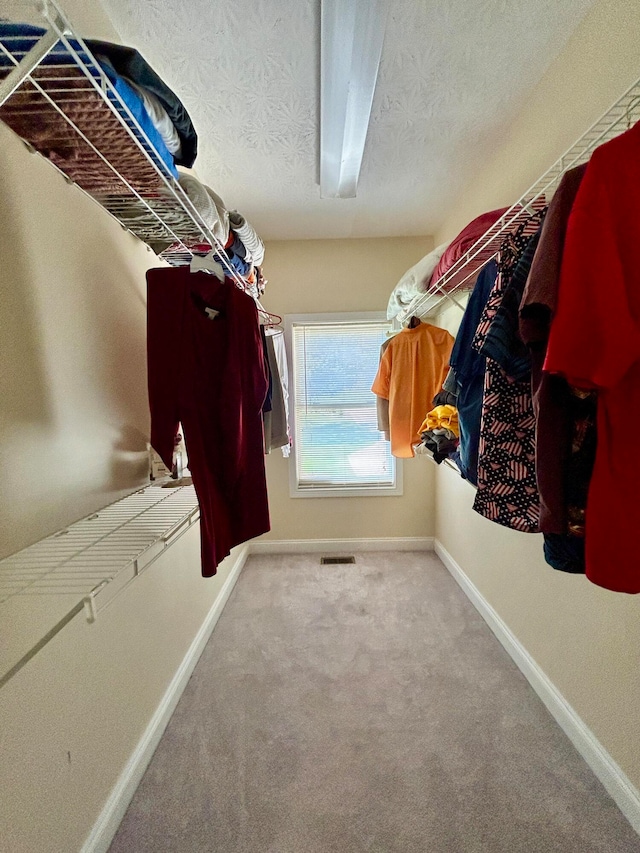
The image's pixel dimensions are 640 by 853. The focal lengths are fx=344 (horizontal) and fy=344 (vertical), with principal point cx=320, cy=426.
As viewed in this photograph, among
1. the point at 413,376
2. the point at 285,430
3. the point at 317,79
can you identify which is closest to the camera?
the point at 317,79

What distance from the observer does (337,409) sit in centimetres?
283

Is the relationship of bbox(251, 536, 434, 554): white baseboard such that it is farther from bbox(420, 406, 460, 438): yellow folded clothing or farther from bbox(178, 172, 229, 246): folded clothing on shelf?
bbox(178, 172, 229, 246): folded clothing on shelf

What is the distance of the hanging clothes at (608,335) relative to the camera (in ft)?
1.98

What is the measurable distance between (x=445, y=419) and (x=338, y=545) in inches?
65.4

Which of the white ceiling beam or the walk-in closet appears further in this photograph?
the white ceiling beam

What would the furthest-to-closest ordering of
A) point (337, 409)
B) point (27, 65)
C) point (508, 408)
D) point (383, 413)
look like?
point (337, 409)
point (383, 413)
point (508, 408)
point (27, 65)

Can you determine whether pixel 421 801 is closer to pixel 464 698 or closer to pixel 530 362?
pixel 464 698

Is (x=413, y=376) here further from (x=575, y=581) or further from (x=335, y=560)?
(x=335, y=560)

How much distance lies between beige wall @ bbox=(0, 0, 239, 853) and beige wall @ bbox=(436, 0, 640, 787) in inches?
63.2

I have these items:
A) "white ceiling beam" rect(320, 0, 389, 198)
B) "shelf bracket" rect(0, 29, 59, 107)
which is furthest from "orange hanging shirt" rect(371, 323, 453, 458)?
"shelf bracket" rect(0, 29, 59, 107)

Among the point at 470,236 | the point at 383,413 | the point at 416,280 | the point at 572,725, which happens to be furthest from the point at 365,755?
the point at 416,280

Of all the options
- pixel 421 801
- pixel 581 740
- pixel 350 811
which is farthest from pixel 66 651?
pixel 581 740

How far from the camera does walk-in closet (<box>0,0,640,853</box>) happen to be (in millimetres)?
713

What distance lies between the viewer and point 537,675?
1486 millimetres
